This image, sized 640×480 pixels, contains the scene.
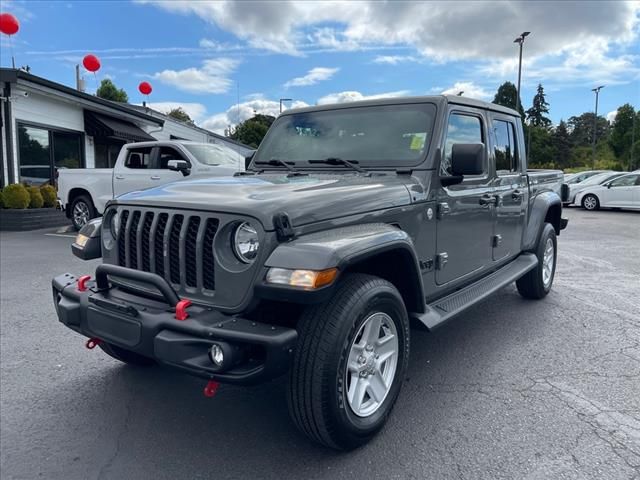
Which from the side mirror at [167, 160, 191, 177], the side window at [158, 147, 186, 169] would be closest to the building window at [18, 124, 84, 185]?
the side window at [158, 147, 186, 169]

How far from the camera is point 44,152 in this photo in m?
14.5

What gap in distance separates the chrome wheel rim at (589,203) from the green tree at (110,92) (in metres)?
38.2

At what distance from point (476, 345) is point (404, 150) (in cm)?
180

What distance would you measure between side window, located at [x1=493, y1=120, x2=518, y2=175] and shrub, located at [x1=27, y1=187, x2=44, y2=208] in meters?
11.4

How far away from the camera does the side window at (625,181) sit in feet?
56.9

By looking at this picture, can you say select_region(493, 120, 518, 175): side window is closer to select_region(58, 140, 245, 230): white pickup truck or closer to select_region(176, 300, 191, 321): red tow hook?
select_region(176, 300, 191, 321): red tow hook

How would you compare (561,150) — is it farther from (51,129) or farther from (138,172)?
(138,172)

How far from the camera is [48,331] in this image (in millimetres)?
4520

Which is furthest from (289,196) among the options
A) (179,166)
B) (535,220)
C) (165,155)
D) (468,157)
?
(165,155)

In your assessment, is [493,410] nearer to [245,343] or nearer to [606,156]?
[245,343]

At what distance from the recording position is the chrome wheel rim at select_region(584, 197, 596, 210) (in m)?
18.2

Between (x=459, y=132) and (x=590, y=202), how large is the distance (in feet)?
55.0

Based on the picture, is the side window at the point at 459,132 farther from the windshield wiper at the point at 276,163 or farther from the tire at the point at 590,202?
the tire at the point at 590,202

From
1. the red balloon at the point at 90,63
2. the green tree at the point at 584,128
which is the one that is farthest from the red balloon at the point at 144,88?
the green tree at the point at 584,128
